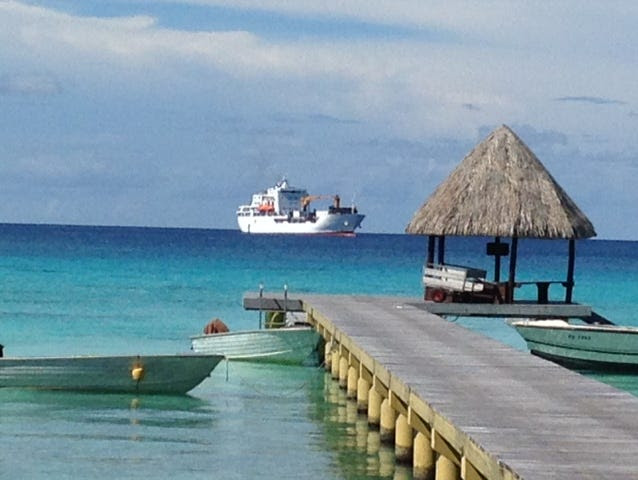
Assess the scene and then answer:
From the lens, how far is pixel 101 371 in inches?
740

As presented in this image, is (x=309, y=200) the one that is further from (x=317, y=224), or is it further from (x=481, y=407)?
(x=481, y=407)

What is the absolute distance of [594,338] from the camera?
73.3ft

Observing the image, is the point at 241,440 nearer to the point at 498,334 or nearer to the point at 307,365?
the point at 307,365

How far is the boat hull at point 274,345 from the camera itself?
75.5 feet

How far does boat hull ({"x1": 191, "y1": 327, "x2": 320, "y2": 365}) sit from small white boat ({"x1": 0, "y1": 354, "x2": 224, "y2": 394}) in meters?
4.13

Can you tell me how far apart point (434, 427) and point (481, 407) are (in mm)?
460

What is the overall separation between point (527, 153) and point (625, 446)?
1550 cm

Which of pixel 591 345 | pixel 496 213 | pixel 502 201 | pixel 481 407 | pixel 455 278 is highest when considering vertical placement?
pixel 502 201

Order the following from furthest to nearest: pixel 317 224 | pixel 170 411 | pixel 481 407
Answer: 1. pixel 317 224
2. pixel 170 411
3. pixel 481 407

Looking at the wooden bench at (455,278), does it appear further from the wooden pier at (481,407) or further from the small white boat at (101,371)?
the small white boat at (101,371)

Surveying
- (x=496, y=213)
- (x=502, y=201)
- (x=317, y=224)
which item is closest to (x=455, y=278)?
(x=496, y=213)

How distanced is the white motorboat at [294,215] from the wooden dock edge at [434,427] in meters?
115

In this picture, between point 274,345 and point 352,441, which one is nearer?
point 352,441

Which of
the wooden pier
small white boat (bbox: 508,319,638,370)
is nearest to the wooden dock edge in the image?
the wooden pier
